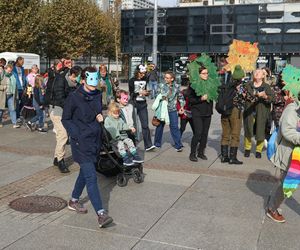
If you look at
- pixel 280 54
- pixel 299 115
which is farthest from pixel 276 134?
pixel 280 54

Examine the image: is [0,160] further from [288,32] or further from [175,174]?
[288,32]

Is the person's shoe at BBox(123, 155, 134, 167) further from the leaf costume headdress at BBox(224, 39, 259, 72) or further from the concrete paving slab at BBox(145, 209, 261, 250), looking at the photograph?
the leaf costume headdress at BBox(224, 39, 259, 72)

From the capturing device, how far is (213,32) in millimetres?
33719

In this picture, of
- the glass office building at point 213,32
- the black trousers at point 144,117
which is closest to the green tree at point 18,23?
the glass office building at point 213,32

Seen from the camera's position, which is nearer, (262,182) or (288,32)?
(262,182)

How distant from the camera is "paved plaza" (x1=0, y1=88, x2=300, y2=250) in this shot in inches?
180

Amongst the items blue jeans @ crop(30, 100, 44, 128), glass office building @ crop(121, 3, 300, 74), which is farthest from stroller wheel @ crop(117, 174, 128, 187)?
glass office building @ crop(121, 3, 300, 74)

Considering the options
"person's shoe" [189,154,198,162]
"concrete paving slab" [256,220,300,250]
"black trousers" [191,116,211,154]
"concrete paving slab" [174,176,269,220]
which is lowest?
"concrete paving slab" [256,220,300,250]

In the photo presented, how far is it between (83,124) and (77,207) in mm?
1044

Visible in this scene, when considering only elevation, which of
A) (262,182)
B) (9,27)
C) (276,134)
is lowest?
(262,182)

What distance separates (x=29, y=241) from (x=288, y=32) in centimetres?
3047

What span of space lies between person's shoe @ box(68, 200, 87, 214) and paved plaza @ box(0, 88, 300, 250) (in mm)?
83

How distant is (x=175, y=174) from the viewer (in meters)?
7.28

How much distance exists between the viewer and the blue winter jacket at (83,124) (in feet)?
16.2
